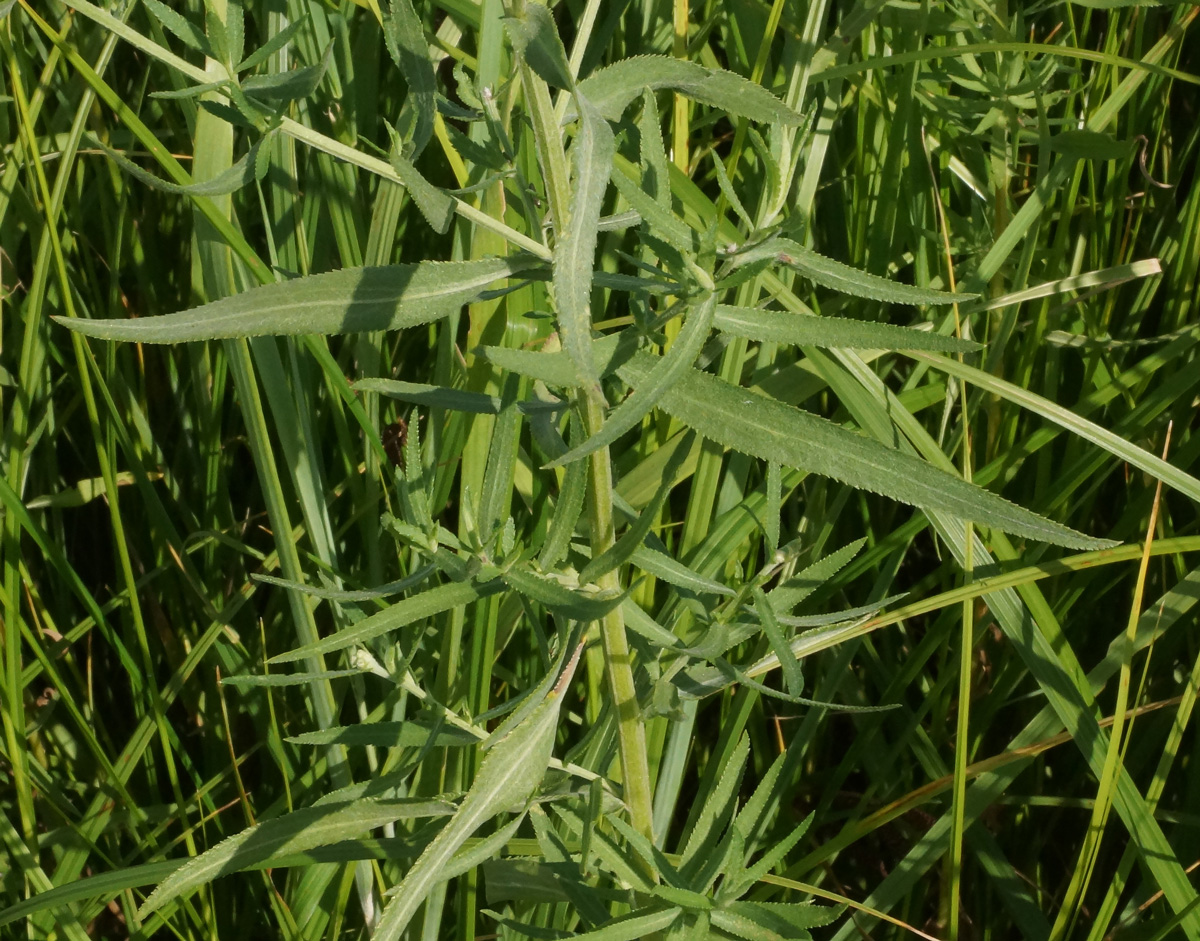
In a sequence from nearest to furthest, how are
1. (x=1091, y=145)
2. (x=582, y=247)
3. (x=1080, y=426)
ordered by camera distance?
(x=582, y=247) → (x=1080, y=426) → (x=1091, y=145)

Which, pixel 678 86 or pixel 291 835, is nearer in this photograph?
pixel 678 86

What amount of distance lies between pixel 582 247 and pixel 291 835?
581 mm

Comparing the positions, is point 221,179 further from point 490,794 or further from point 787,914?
point 787,914

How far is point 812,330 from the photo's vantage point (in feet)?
2.42

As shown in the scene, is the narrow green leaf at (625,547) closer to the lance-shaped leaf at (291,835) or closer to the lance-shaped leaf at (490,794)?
the lance-shaped leaf at (490,794)

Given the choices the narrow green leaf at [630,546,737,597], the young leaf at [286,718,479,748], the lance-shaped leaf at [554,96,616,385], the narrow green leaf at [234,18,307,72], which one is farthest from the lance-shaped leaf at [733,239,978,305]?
the young leaf at [286,718,479,748]

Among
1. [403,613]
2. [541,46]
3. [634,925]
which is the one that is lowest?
[634,925]

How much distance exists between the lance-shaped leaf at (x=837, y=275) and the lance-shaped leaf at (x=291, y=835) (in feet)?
1.74

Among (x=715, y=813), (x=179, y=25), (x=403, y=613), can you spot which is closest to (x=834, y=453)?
(x=403, y=613)

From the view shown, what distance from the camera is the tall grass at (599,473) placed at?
29.6 inches

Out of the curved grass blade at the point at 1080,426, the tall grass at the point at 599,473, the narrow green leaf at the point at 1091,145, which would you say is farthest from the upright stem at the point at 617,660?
the narrow green leaf at the point at 1091,145

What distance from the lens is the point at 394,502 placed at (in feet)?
4.78

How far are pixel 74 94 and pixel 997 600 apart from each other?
1.37 meters

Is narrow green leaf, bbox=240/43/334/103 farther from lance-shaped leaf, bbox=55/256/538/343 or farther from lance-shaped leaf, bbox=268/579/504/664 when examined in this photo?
lance-shaped leaf, bbox=268/579/504/664
